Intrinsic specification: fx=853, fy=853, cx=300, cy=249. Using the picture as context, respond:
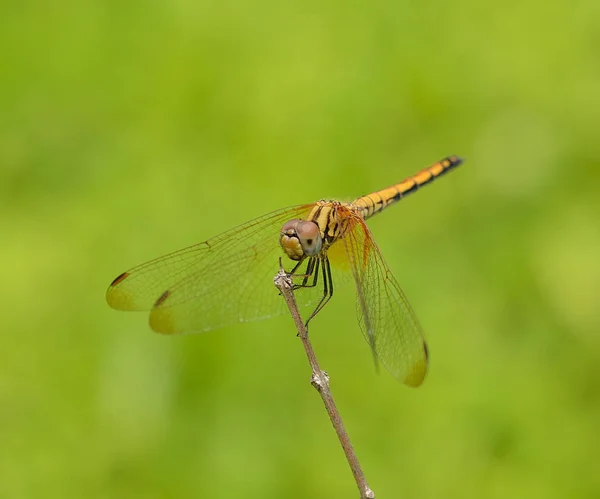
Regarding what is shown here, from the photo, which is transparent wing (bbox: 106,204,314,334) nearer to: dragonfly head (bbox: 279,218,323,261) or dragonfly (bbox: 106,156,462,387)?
dragonfly (bbox: 106,156,462,387)

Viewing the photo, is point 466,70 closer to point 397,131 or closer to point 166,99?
point 397,131

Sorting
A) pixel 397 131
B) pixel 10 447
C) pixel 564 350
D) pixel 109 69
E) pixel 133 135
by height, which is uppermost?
pixel 109 69

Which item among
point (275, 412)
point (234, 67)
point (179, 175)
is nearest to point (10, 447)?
point (275, 412)

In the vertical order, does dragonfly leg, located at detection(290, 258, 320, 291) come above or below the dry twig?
above

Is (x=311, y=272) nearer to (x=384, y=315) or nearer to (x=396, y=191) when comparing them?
(x=384, y=315)

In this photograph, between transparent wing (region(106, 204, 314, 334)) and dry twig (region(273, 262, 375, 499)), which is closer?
dry twig (region(273, 262, 375, 499))

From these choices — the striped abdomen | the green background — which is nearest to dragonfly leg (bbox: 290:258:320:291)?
the striped abdomen

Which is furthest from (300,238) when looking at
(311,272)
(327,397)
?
(327,397)
